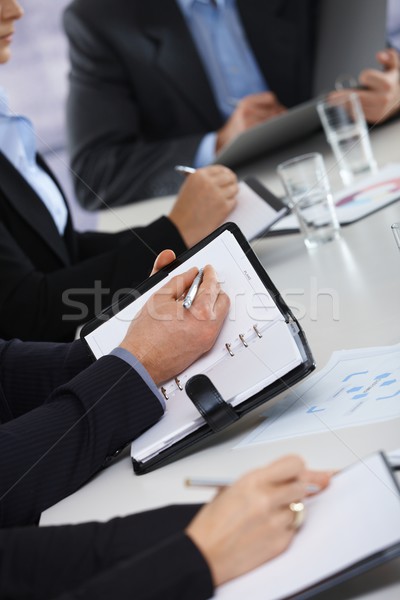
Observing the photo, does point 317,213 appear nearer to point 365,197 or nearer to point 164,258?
point 365,197

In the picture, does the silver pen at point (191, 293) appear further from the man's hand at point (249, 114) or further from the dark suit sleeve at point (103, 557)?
the man's hand at point (249, 114)

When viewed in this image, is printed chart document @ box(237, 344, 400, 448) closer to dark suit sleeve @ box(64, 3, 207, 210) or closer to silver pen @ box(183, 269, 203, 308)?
silver pen @ box(183, 269, 203, 308)

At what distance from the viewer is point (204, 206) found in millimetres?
1422

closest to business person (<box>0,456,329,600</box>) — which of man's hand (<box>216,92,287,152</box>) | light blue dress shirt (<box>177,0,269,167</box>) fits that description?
man's hand (<box>216,92,287,152</box>)

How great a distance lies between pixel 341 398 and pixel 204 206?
0.68m

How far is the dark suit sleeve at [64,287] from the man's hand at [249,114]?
82 centimetres

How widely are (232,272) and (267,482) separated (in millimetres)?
333

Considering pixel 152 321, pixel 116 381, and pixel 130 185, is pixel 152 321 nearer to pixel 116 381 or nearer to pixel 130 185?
pixel 116 381

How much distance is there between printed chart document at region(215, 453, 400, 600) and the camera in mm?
540

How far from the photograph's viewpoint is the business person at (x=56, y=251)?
1390 millimetres

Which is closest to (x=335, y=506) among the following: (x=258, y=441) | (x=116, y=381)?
(x=258, y=441)

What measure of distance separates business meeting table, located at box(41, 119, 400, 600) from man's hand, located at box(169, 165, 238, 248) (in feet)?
0.33

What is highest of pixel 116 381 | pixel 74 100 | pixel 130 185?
pixel 116 381

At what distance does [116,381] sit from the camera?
2.81 ft
